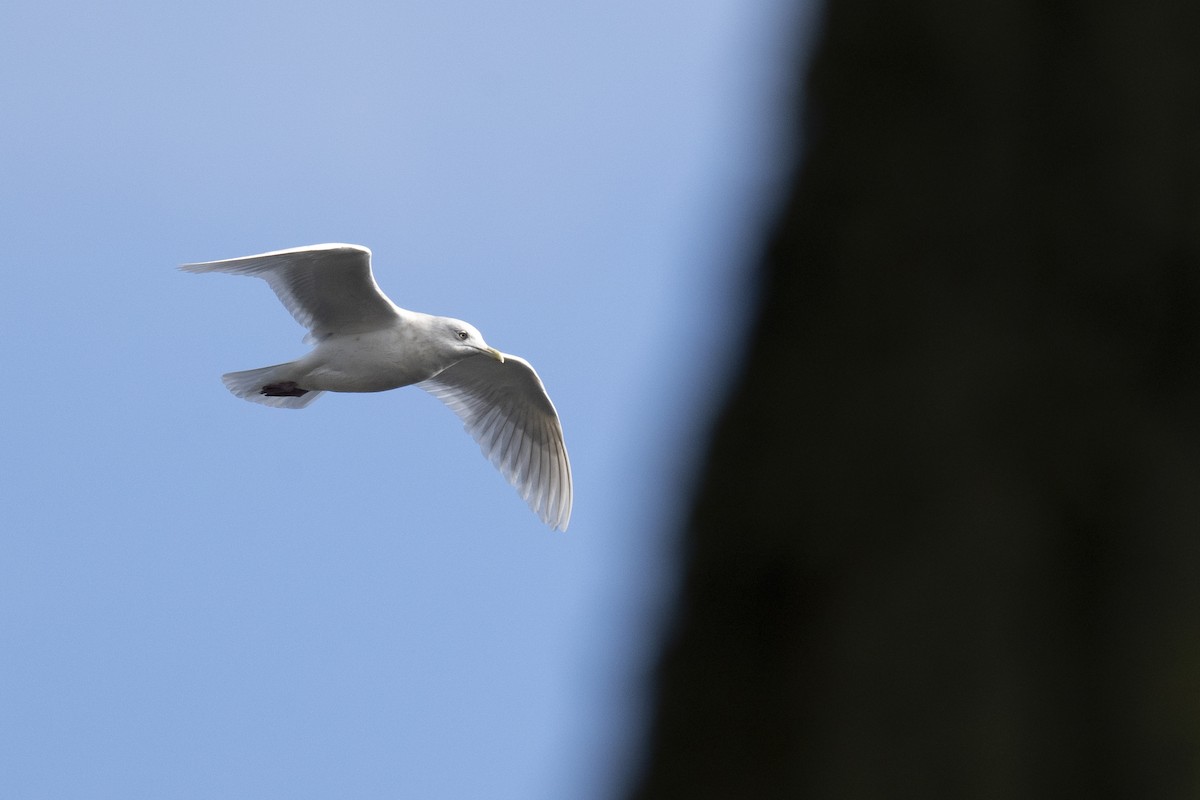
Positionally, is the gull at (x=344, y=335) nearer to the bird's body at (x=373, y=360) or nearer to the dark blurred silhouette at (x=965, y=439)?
the bird's body at (x=373, y=360)

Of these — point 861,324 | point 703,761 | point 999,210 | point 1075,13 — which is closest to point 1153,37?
point 1075,13

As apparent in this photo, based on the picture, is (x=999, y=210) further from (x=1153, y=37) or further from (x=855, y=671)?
(x=855, y=671)

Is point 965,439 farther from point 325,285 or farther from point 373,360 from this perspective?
point 325,285

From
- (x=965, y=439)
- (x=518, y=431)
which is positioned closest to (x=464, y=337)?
(x=518, y=431)

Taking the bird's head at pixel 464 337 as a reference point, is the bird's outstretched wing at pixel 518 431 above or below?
below

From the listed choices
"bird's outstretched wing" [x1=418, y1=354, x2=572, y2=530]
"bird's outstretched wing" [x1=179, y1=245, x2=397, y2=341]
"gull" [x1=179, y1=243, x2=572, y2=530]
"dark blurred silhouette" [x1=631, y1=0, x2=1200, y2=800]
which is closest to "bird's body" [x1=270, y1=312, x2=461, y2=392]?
"gull" [x1=179, y1=243, x2=572, y2=530]

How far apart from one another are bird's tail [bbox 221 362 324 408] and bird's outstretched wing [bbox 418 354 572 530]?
1.38 m

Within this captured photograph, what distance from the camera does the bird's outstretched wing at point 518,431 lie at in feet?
40.0

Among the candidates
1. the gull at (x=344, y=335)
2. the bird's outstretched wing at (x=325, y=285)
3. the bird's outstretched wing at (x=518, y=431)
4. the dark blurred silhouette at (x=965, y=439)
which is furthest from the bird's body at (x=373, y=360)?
the dark blurred silhouette at (x=965, y=439)

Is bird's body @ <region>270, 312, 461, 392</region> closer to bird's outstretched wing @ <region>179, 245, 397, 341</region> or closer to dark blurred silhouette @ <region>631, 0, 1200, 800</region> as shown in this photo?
bird's outstretched wing @ <region>179, 245, 397, 341</region>

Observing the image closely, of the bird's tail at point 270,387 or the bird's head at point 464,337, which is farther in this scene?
the bird's tail at point 270,387

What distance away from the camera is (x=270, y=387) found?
11.0m

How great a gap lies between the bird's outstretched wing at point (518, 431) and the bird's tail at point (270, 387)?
138 centimetres

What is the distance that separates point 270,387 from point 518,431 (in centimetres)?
240
